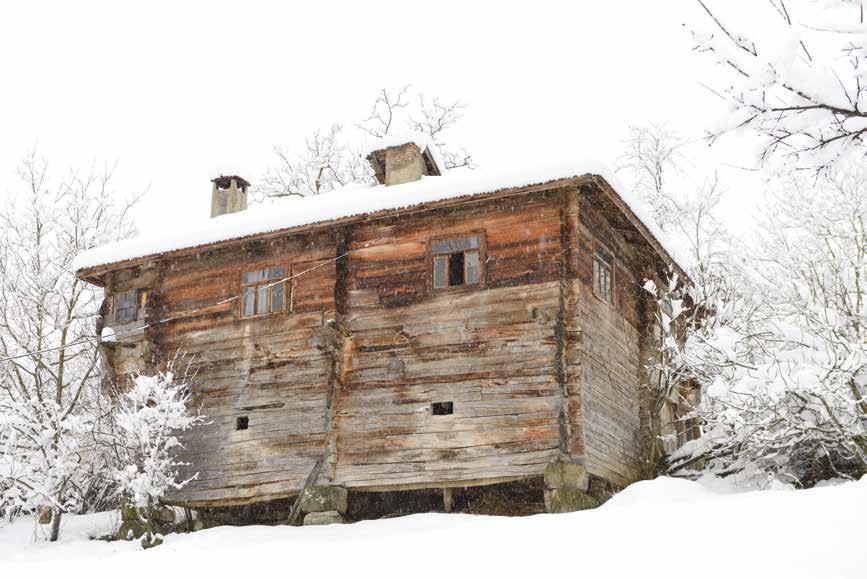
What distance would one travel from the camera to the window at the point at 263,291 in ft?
60.5

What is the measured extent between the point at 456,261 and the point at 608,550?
A: 28.7ft

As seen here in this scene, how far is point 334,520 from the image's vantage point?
648 inches

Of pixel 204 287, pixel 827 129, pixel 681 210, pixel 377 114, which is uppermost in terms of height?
pixel 377 114

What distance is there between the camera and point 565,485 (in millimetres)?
14945

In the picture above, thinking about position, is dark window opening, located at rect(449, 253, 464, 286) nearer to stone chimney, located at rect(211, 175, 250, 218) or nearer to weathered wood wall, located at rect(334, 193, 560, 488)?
weathered wood wall, located at rect(334, 193, 560, 488)

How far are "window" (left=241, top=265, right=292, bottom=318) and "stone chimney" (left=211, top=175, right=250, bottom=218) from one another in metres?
4.07

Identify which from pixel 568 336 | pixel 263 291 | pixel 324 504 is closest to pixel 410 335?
pixel 568 336

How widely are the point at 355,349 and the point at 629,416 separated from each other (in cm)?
560

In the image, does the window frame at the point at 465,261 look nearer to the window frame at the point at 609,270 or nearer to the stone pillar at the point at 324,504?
the window frame at the point at 609,270

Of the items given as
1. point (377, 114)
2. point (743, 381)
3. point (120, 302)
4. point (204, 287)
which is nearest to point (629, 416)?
Answer: point (743, 381)

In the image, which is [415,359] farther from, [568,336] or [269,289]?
[269,289]

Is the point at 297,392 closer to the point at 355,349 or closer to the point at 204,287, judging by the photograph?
the point at 355,349

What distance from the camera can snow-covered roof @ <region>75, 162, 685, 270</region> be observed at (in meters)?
15.9

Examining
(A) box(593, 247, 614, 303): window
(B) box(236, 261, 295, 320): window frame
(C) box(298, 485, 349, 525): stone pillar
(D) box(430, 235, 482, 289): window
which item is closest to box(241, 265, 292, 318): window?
(B) box(236, 261, 295, 320): window frame
